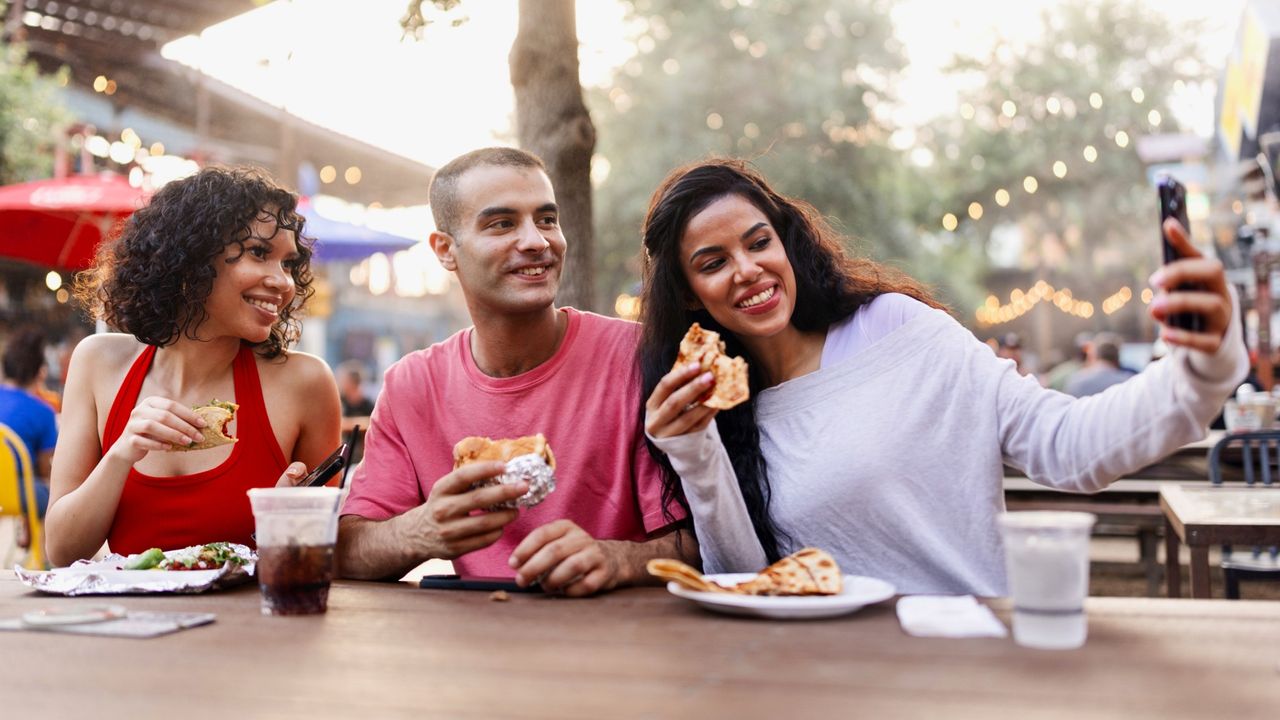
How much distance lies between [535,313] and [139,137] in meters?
16.9

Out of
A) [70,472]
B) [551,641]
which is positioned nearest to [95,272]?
[70,472]

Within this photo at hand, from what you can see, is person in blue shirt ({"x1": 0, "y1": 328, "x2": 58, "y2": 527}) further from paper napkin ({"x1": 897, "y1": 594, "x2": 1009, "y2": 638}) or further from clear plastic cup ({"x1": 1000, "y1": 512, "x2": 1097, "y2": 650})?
clear plastic cup ({"x1": 1000, "y1": 512, "x2": 1097, "y2": 650})

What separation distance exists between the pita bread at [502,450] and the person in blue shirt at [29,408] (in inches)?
176

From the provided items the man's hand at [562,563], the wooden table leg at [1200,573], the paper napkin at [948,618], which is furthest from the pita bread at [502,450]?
the wooden table leg at [1200,573]

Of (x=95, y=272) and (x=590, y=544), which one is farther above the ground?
(x=95, y=272)

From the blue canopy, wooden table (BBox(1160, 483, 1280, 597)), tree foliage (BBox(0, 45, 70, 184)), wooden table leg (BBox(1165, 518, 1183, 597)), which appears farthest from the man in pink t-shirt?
tree foliage (BBox(0, 45, 70, 184))

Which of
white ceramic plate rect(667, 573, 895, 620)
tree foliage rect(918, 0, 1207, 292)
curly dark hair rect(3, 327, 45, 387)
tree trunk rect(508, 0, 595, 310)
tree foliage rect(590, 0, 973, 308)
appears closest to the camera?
white ceramic plate rect(667, 573, 895, 620)

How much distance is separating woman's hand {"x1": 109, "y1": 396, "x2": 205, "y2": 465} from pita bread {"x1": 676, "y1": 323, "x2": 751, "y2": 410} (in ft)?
3.45

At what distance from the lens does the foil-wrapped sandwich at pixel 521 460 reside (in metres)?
2.02

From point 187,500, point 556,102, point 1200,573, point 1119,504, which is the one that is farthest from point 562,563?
point 1119,504

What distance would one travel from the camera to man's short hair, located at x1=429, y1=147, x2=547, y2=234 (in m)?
2.87

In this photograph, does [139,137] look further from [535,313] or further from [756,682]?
[756,682]

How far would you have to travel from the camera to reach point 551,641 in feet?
5.72

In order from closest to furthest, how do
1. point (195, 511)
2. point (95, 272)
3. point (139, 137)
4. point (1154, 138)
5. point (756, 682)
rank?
point (756, 682), point (195, 511), point (95, 272), point (139, 137), point (1154, 138)
